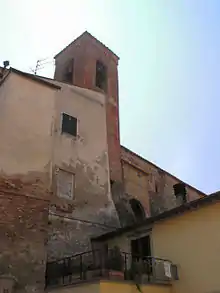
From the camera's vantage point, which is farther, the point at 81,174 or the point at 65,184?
the point at 81,174

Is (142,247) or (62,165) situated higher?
(62,165)

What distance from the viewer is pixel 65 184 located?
15039mm

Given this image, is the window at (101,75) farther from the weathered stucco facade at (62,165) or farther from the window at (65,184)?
the window at (65,184)

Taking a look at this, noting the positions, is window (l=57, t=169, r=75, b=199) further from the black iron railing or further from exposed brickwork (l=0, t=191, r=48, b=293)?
the black iron railing

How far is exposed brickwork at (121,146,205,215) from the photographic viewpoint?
23.2m

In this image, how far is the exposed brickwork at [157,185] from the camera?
2323 centimetres

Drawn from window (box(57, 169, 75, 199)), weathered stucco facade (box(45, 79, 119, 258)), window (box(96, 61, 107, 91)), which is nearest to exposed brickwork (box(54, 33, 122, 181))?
window (box(96, 61, 107, 91))

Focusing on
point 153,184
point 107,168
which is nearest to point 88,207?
point 107,168

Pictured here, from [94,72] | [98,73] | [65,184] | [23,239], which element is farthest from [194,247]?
[98,73]

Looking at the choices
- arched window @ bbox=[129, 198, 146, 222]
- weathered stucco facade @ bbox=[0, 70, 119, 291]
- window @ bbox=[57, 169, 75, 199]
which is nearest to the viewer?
weathered stucco facade @ bbox=[0, 70, 119, 291]

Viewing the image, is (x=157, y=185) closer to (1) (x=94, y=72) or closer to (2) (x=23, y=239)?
(1) (x=94, y=72)

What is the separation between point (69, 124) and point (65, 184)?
9.63 feet

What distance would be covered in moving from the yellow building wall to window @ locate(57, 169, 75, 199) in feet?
14.3

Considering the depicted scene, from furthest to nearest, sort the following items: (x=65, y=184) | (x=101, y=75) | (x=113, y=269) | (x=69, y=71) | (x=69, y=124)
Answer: (x=101, y=75)
(x=69, y=71)
(x=69, y=124)
(x=65, y=184)
(x=113, y=269)
